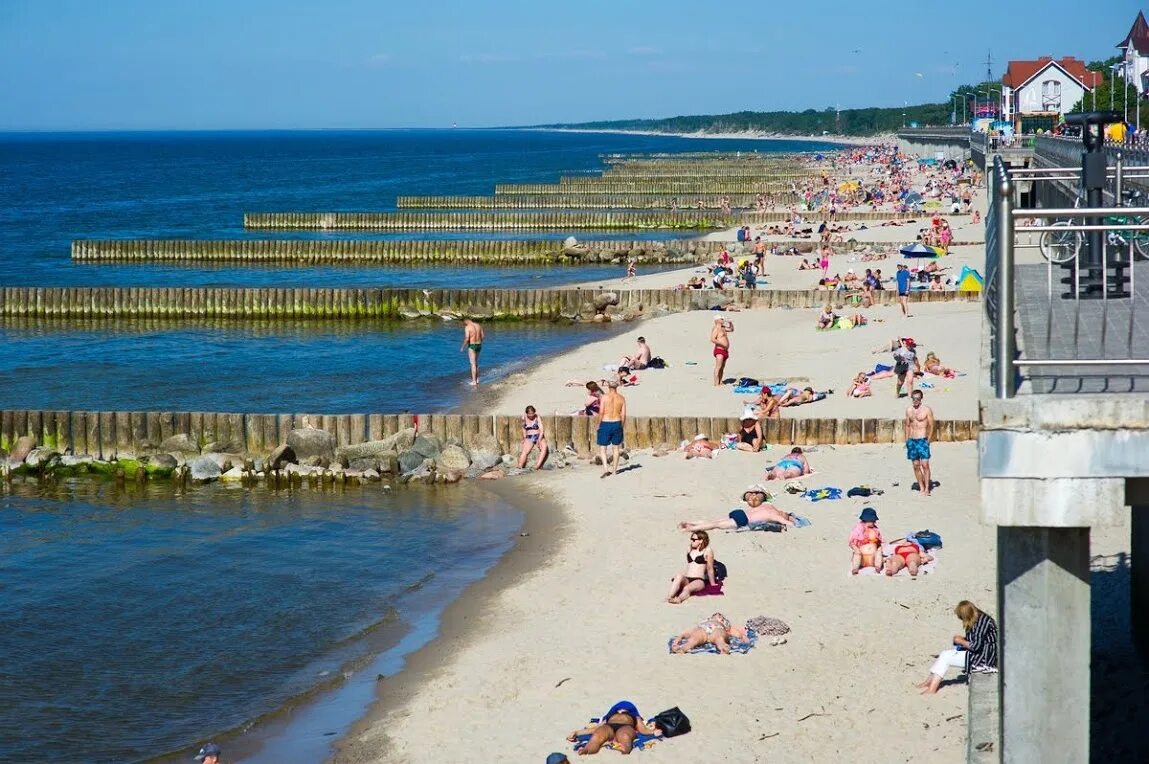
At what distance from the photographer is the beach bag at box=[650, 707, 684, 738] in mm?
12046

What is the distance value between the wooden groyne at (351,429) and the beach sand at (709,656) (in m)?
2.25

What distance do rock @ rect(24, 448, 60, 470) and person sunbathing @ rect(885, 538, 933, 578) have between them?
16351mm

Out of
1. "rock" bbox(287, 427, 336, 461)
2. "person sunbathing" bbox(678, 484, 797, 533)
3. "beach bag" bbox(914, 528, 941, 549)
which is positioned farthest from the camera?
"rock" bbox(287, 427, 336, 461)

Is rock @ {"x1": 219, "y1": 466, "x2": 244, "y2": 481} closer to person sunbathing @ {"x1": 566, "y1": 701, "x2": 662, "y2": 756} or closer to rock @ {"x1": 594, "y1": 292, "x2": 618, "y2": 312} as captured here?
person sunbathing @ {"x1": 566, "y1": 701, "x2": 662, "y2": 756}

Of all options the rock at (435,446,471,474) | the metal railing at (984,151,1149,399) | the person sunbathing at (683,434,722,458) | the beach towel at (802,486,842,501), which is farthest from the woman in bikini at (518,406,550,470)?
the metal railing at (984,151,1149,399)

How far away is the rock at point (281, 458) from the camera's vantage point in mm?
24562

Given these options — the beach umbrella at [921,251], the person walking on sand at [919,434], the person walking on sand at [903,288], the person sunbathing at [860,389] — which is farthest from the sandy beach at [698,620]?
the beach umbrella at [921,251]

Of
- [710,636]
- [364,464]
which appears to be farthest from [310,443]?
[710,636]

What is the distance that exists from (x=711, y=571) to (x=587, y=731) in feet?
12.8

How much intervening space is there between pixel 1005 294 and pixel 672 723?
7231 millimetres

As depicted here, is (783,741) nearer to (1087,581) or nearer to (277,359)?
(1087,581)

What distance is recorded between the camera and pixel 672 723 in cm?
1209

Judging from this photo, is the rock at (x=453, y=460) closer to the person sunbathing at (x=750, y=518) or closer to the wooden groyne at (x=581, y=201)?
the person sunbathing at (x=750, y=518)

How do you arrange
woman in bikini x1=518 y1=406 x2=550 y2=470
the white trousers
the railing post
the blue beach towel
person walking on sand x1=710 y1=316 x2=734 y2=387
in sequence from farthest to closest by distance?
Answer: 1. person walking on sand x1=710 y1=316 x2=734 y2=387
2. woman in bikini x1=518 y1=406 x2=550 y2=470
3. the blue beach towel
4. the white trousers
5. the railing post
